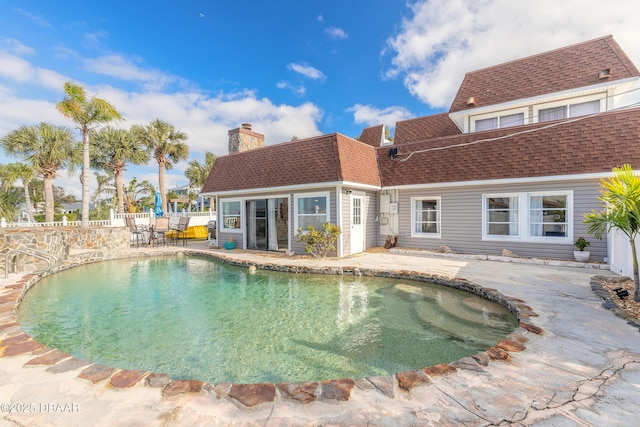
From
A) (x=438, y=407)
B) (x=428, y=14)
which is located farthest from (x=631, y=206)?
(x=428, y=14)

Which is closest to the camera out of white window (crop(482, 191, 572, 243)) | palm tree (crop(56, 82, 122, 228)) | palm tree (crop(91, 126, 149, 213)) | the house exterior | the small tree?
the house exterior

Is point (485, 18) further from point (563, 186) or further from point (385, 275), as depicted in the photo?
point (385, 275)

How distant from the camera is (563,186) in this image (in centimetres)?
793

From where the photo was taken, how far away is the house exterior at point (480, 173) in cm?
780

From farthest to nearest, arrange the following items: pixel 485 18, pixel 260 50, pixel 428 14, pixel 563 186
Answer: pixel 260 50, pixel 428 14, pixel 485 18, pixel 563 186

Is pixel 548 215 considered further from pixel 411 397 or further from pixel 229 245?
pixel 229 245

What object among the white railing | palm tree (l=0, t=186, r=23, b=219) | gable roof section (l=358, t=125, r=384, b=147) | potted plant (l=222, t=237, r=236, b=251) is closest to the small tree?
potted plant (l=222, t=237, r=236, b=251)

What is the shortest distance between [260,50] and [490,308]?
15288 mm

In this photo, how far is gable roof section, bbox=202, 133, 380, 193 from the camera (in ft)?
30.8

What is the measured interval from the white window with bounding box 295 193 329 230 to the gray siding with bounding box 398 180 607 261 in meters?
3.01

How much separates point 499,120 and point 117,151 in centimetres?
2198

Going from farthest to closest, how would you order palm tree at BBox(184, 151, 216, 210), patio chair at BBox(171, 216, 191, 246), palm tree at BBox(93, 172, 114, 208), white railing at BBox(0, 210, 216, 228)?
palm tree at BBox(93, 172, 114, 208), palm tree at BBox(184, 151, 216, 210), patio chair at BBox(171, 216, 191, 246), white railing at BBox(0, 210, 216, 228)

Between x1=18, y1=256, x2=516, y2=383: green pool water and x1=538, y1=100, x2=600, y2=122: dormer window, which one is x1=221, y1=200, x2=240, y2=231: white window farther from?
x1=538, y1=100, x2=600, y2=122: dormer window

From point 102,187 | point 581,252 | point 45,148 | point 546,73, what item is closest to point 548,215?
point 581,252
